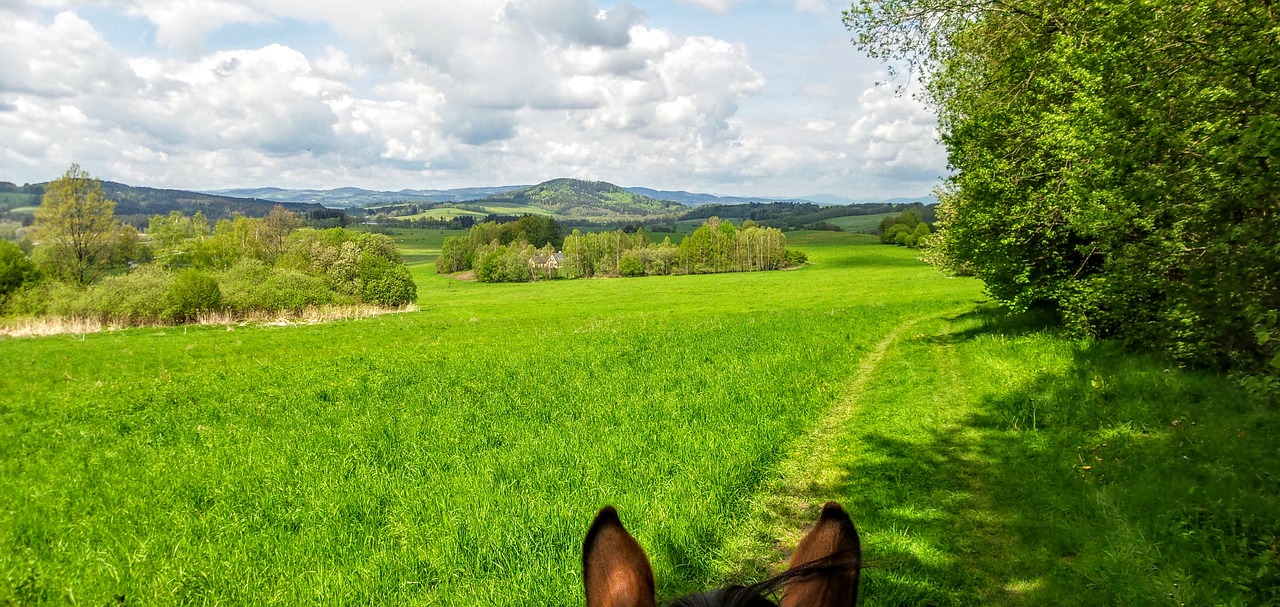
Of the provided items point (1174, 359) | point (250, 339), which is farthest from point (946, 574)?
point (250, 339)

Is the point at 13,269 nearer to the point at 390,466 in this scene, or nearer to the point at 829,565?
the point at 390,466

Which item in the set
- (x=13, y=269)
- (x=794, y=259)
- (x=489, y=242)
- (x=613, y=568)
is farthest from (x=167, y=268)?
(x=794, y=259)

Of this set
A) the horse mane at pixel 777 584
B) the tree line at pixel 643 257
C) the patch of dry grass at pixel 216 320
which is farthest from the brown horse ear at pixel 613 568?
the tree line at pixel 643 257

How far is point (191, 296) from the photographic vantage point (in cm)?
3991

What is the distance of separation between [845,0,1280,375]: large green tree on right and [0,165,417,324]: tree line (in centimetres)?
4534

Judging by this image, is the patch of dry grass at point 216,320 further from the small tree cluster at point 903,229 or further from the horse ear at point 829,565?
the small tree cluster at point 903,229

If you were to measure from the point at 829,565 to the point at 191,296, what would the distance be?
164 feet

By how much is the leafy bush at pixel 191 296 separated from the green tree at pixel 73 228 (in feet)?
37.4

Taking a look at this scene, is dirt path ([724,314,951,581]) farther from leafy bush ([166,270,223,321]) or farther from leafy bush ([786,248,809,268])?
leafy bush ([786,248,809,268])

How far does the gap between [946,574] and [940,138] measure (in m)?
15.7

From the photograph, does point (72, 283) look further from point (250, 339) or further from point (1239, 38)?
point (1239, 38)

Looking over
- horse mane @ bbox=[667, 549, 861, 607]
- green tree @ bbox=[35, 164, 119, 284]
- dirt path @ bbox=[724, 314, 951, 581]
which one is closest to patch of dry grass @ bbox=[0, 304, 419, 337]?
green tree @ bbox=[35, 164, 119, 284]

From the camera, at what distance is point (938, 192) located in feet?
91.5

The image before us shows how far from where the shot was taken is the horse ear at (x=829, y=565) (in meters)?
1.39
